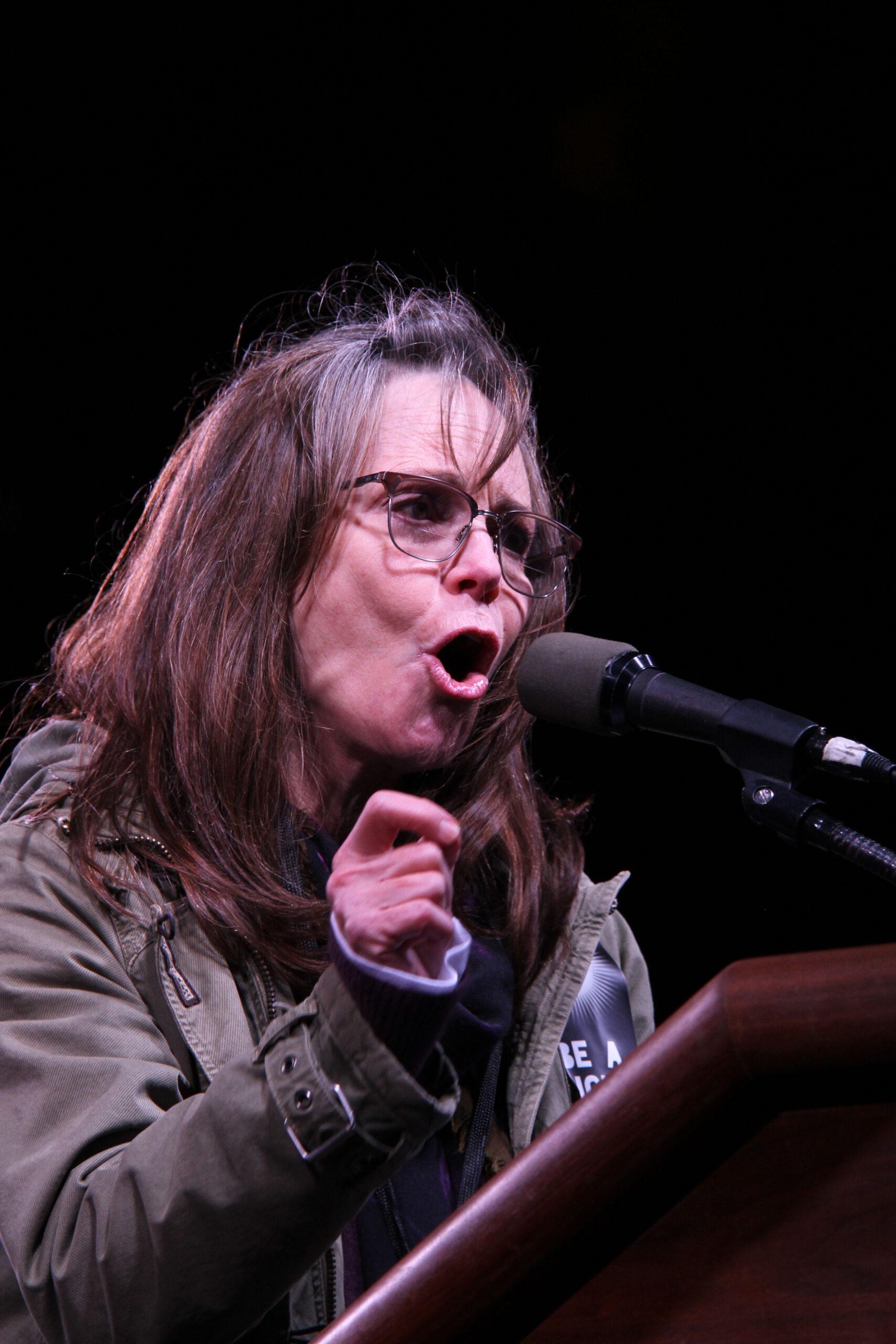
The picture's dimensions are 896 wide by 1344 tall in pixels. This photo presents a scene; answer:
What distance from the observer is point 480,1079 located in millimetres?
1399

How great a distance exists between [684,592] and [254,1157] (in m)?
1.81

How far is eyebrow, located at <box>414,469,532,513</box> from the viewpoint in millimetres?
1434

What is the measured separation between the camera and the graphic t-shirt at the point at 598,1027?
154cm

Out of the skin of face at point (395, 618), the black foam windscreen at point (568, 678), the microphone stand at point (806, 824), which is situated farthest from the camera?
the skin of face at point (395, 618)

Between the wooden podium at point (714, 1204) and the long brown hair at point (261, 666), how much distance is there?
741mm

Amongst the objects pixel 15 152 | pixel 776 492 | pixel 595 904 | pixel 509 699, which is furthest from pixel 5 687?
pixel 776 492

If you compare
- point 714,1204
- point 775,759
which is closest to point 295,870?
point 775,759

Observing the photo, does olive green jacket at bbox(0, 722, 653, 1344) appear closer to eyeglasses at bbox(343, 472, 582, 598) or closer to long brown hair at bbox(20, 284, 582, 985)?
long brown hair at bbox(20, 284, 582, 985)

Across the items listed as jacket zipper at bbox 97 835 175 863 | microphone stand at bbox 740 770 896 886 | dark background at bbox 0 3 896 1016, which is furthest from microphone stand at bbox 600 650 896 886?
dark background at bbox 0 3 896 1016

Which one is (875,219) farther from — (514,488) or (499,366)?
(514,488)

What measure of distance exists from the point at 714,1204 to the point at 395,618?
0.92m

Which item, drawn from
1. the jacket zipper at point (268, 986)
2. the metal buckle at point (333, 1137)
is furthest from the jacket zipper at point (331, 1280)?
the metal buckle at point (333, 1137)

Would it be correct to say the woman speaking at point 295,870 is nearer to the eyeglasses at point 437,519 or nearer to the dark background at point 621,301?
the eyeglasses at point 437,519

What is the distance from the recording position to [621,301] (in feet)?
7.89
